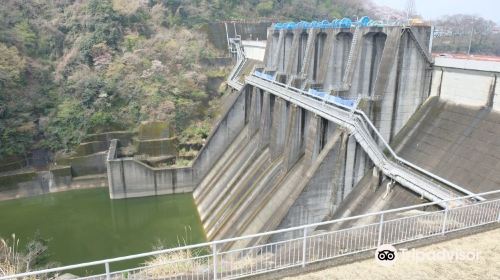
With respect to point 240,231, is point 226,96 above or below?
above

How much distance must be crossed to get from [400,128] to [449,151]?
216 centimetres

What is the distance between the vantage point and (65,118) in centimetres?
2612

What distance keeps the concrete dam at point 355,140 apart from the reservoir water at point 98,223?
5.93 ft

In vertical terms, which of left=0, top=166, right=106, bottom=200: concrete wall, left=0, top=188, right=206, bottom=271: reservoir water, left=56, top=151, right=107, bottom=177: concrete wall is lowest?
left=0, top=188, right=206, bottom=271: reservoir water

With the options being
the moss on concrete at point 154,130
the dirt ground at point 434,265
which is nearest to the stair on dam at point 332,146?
the dirt ground at point 434,265

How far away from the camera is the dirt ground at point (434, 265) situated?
20.2ft

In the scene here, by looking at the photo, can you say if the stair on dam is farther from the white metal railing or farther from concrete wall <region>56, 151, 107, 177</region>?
concrete wall <region>56, 151, 107, 177</region>

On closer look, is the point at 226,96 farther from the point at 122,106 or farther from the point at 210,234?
the point at 210,234

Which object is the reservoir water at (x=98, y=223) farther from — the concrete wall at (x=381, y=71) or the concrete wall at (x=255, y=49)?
the concrete wall at (x=255, y=49)

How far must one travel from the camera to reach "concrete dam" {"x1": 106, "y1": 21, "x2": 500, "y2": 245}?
39.4ft

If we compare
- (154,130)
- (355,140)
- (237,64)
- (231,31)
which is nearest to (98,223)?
(154,130)

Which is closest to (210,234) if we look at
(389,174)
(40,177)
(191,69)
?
(389,174)

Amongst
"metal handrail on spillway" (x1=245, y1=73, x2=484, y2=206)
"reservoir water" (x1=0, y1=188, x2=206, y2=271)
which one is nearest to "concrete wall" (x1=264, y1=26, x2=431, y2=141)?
"metal handrail on spillway" (x1=245, y1=73, x2=484, y2=206)

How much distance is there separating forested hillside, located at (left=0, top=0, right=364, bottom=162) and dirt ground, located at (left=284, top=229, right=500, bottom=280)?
66.6 ft
